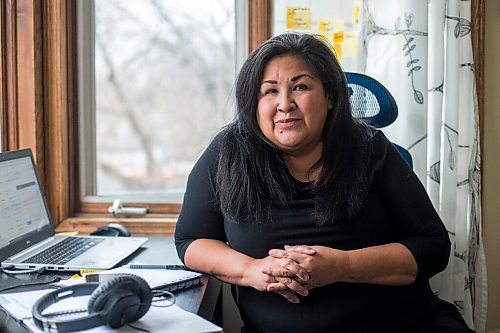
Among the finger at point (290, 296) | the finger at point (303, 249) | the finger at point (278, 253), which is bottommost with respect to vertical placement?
the finger at point (290, 296)

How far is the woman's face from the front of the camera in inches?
60.1

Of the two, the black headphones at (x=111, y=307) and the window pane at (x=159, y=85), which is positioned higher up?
the window pane at (x=159, y=85)

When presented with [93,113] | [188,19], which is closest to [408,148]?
[188,19]

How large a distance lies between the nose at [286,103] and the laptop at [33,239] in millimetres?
594

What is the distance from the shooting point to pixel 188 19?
219 cm

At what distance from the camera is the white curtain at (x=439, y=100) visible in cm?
191

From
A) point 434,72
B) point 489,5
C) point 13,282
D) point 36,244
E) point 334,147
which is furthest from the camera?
point 489,5

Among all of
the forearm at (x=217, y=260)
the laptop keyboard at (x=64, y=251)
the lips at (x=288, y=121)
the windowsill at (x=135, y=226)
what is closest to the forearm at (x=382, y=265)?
the forearm at (x=217, y=260)

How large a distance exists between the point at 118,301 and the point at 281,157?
0.67 metres

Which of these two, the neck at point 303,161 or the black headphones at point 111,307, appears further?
the neck at point 303,161

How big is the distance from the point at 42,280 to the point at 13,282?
0.22 ft

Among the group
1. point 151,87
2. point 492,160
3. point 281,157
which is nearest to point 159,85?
point 151,87

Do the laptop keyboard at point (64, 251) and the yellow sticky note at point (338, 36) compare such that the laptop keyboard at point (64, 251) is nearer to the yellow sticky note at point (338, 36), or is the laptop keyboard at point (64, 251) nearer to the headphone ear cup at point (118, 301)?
the headphone ear cup at point (118, 301)

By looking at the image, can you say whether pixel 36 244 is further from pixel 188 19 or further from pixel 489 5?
pixel 489 5
